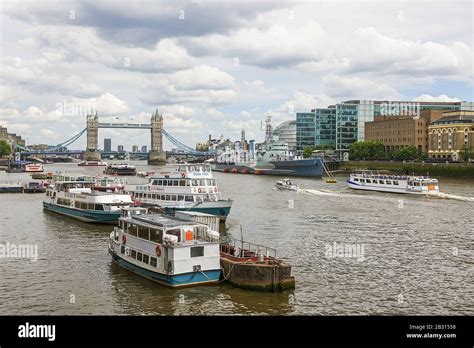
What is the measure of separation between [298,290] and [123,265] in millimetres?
8555

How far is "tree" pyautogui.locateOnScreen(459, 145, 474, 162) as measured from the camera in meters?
119

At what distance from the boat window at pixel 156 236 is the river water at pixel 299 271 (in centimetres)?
183

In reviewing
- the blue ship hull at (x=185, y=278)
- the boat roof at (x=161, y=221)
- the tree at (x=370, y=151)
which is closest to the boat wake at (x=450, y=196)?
the boat roof at (x=161, y=221)

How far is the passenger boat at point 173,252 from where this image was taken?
22703mm

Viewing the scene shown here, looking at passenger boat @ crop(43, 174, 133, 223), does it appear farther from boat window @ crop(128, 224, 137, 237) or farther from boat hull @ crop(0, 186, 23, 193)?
boat hull @ crop(0, 186, 23, 193)

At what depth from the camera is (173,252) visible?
73.9ft

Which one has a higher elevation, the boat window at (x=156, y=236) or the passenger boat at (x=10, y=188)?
the boat window at (x=156, y=236)

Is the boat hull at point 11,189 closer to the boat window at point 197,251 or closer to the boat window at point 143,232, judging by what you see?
the boat window at point 143,232

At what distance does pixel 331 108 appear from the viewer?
7790 inches

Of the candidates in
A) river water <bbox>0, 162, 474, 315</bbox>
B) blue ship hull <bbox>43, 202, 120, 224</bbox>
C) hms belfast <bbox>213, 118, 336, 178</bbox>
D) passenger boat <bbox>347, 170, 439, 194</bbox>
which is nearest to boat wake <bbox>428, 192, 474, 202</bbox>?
passenger boat <bbox>347, 170, 439, 194</bbox>

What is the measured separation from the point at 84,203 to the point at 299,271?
22.7 meters

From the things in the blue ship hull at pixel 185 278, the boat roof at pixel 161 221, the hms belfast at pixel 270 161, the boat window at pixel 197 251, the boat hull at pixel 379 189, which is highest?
the hms belfast at pixel 270 161

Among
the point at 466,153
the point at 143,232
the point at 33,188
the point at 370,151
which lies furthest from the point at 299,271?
the point at 370,151
